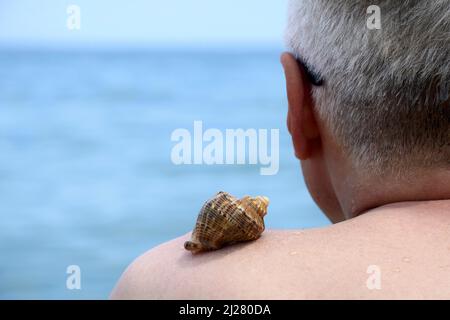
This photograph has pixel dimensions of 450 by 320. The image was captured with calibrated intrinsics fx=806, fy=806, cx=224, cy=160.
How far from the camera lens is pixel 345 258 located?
1012 mm

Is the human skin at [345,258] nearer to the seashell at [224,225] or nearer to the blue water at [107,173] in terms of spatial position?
the seashell at [224,225]

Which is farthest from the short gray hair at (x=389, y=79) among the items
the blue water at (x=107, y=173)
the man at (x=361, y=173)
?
the blue water at (x=107, y=173)

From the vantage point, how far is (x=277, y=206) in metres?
7.56

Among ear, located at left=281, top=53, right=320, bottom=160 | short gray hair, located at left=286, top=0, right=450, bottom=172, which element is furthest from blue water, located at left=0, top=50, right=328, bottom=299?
short gray hair, located at left=286, top=0, right=450, bottom=172

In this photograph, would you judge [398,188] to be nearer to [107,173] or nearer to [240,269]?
[240,269]

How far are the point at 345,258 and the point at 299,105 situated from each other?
0.33 m

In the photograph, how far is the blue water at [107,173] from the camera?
6.45 metres

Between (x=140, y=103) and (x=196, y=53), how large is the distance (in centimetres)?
925

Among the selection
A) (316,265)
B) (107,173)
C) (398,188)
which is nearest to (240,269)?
(316,265)

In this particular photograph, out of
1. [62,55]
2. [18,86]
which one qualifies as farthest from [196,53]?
[18,86]

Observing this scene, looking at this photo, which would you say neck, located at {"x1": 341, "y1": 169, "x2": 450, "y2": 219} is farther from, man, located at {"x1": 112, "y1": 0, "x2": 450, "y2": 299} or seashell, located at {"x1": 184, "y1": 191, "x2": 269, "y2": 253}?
seashell, located at {"x1": 184, "y1": 191, "x2": 269, "y2": 253}

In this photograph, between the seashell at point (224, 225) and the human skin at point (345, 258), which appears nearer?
the human skin at point (345, 258)

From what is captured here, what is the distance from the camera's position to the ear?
1.25 m

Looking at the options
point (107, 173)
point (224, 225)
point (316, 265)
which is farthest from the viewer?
point (107, 173)
